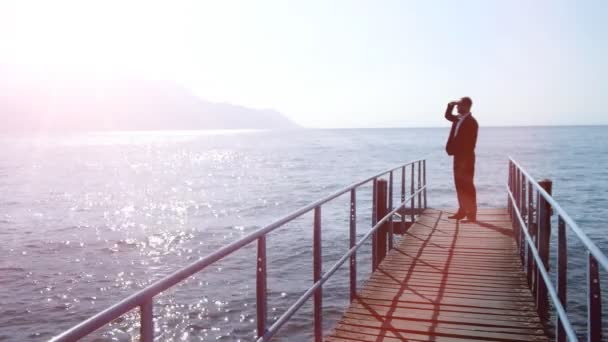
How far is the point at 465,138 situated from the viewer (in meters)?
9.47

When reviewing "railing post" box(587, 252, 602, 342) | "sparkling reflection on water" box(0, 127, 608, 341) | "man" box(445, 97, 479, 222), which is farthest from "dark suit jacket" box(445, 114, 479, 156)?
"railing post" box(587, 252, 602, 342)

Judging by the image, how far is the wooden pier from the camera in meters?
4.99

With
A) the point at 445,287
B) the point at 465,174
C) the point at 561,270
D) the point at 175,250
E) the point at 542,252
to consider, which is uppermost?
the point at 465,174

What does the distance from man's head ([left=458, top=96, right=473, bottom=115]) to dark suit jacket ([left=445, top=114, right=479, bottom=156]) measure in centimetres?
13

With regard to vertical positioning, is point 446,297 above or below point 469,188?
below

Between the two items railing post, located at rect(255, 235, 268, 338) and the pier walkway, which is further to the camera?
railing post, located at rect(255, 235, 268, 338)

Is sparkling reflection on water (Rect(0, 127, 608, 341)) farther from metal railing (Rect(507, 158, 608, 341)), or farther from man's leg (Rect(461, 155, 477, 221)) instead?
metal railing (Rect(507, 158, 608, 341))

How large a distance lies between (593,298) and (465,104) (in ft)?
22.6

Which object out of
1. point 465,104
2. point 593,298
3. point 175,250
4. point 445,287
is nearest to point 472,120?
point 465,104

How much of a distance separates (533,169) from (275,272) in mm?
40718

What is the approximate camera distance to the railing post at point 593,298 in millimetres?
2780

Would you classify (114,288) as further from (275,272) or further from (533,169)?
(533,169)

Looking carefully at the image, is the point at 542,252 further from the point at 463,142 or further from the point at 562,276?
the point at 463,142

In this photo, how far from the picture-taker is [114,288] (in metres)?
13.9
